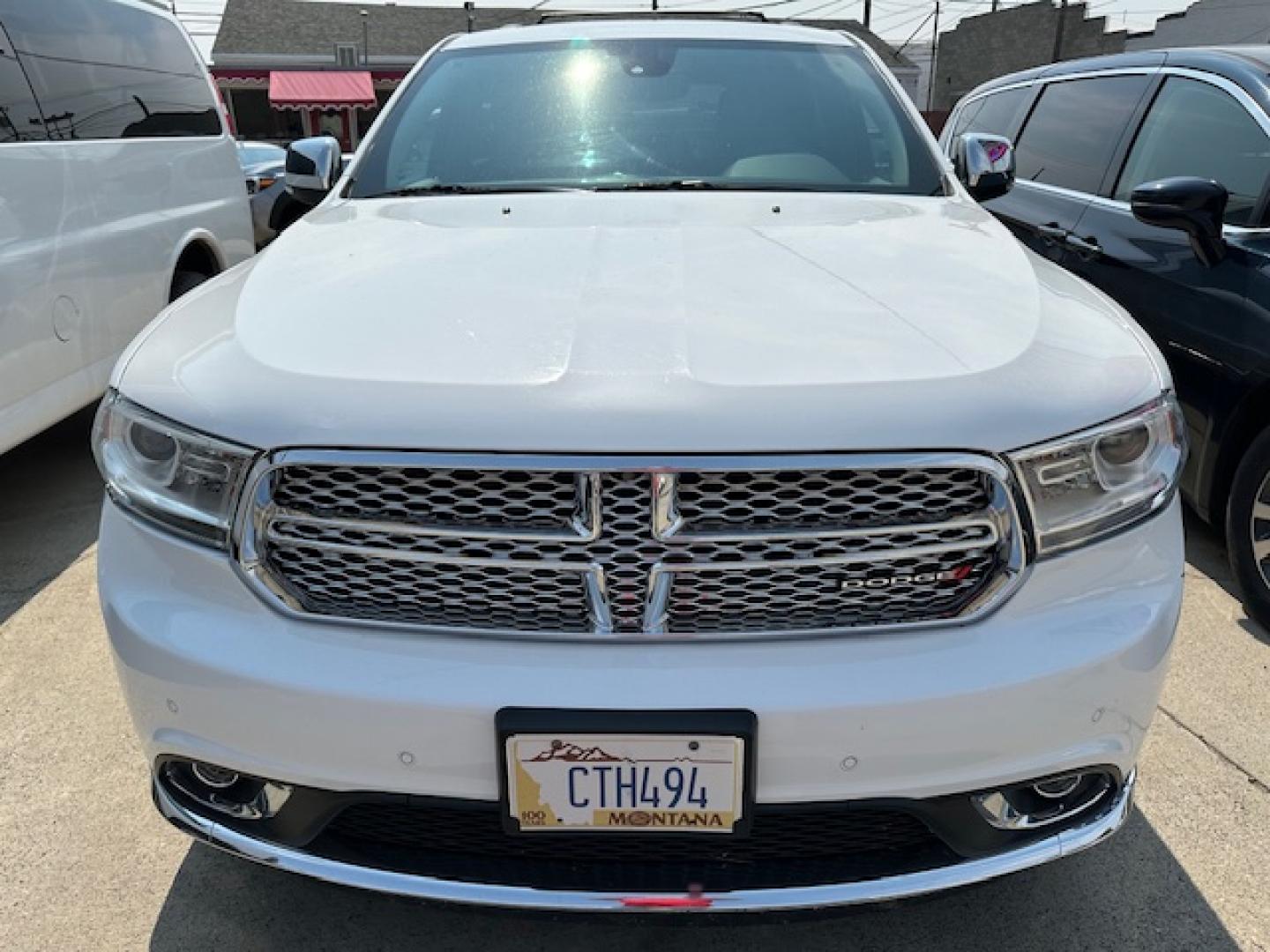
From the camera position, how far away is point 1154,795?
229cm

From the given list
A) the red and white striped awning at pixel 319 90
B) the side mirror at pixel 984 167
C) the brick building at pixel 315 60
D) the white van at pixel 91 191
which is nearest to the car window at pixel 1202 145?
the side mirror at pixel 984 167

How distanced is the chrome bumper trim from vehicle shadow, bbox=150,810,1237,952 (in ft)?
1.05

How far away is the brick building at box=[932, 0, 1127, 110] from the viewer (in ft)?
109

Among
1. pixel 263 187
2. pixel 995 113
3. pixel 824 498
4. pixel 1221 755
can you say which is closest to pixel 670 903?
pixel 824 498

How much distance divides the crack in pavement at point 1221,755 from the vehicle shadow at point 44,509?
129 inches

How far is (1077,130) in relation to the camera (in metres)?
4.41

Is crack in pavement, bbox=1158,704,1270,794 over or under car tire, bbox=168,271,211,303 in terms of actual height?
under

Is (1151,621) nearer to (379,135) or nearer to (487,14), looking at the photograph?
(379,135)

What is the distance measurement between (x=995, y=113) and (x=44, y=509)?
15.6ft

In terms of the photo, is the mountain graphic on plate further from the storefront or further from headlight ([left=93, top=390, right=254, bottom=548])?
the storefront

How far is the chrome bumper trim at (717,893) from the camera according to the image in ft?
4.84

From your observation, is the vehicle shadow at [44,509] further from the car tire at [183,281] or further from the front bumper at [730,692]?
the front bumper at [730,692]

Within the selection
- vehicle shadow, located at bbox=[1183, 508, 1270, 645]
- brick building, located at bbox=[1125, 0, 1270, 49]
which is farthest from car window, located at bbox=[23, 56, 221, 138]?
brick building, located at bbox=[1125, 0, 1270, 49]

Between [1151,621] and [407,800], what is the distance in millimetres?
1123
